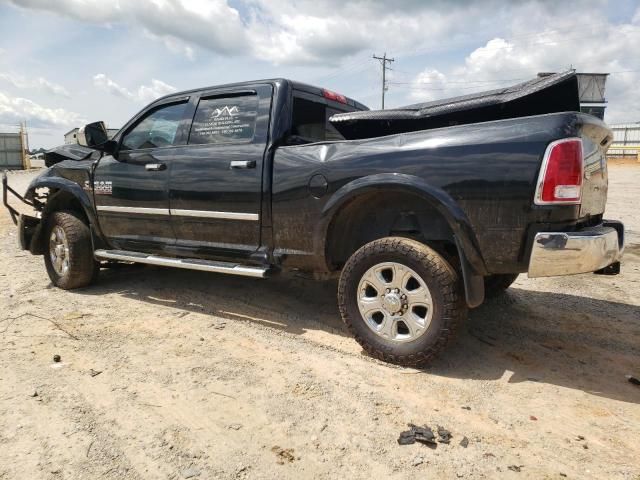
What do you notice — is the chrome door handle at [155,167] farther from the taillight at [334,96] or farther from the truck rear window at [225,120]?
the taillight at [334,96]

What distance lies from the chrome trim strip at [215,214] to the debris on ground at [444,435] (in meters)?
2.04

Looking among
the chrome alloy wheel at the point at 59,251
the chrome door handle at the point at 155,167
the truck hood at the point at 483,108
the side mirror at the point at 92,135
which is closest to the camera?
the truck hood at the point at 483,108

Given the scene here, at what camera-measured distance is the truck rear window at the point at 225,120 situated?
385 centimetres

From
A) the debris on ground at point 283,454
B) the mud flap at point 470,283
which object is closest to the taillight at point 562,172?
the mud flap at point 470,283

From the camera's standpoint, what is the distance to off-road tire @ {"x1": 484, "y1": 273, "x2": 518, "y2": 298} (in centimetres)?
399

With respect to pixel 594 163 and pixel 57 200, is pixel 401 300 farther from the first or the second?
pixel 57 200

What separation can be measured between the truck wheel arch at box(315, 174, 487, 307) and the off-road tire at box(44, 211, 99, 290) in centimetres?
277

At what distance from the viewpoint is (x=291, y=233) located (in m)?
3.54

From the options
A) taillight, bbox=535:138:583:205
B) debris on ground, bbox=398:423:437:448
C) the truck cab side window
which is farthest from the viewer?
the truck cab side window

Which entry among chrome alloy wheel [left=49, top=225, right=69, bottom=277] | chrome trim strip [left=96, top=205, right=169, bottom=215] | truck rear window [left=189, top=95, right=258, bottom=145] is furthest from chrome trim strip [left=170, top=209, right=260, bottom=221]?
chrome alloy wheel [left=49, top=225, right=69, bottom=277]

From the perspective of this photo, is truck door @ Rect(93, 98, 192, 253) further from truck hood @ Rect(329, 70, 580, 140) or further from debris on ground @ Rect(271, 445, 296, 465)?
debris on ground @ Rect(271, 445, 296, 465)

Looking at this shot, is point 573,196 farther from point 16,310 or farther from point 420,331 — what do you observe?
point 16,310

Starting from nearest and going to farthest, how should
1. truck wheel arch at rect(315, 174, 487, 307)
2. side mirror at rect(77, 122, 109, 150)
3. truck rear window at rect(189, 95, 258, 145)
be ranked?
truck wheel arch at rect(315, 174, 487, 307) < truck rear window at rect(189, 95, 258, 145) < side mirror at rect(77, 122, 109, 150)

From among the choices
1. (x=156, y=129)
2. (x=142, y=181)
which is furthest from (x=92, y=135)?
(x=142, y=181)
